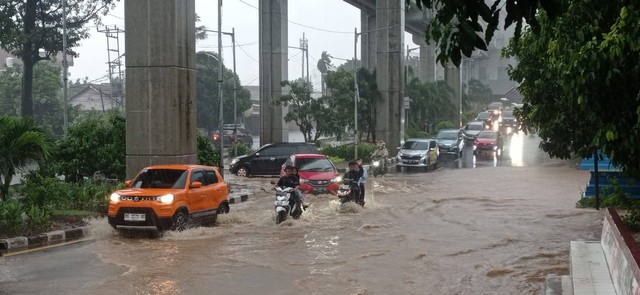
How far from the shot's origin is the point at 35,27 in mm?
41750

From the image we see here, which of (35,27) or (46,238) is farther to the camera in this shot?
(35,27)

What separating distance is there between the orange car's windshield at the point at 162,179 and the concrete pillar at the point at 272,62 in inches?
1148

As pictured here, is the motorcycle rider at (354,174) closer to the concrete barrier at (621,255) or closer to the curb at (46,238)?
the curb at (46,238)

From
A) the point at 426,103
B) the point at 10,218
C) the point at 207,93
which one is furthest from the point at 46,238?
the point at 207,93

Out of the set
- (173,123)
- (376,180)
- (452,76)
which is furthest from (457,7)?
(452,76)

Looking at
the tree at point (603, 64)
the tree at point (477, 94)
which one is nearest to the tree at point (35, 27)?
the tree at point (603, 64)

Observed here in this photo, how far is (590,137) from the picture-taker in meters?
12.9

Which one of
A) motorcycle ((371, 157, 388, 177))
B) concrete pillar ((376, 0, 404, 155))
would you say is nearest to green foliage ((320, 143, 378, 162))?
concrete pillar ((376, 0, 404, 155))

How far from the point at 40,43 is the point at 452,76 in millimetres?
43780

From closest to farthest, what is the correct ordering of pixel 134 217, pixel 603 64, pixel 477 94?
pixel 603 64 → pixel 134 217 → pixel 477 94

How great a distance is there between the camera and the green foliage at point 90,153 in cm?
2070

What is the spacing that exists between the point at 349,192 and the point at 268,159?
12.6 m

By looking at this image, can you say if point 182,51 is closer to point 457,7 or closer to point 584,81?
point 584,81

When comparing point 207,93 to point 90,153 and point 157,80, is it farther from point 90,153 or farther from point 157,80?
point 157,80
